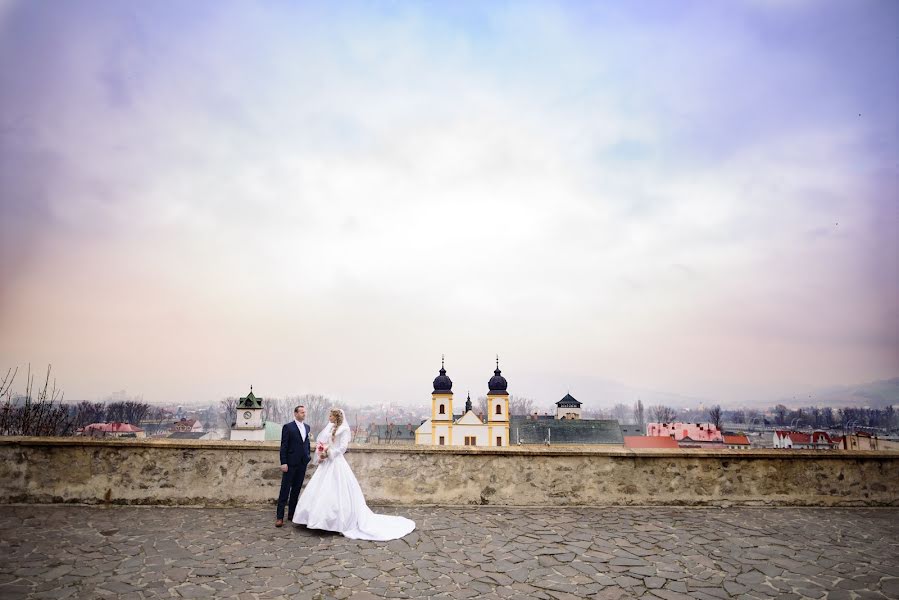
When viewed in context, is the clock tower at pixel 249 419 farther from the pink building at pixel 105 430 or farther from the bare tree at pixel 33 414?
the bare tree at pixel 33 414

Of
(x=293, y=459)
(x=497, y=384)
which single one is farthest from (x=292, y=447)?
(x=497, y=384)

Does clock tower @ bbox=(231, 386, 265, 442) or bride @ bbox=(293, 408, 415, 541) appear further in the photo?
clock tower @ bbox=(231, 386, 265, 442)

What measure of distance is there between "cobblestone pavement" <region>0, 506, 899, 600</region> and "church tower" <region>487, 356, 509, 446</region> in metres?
48.0

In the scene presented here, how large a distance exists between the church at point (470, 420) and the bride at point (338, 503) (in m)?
48.3

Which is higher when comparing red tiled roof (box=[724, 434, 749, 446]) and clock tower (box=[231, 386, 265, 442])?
clock tower (box=[231, 386, 265, 442])

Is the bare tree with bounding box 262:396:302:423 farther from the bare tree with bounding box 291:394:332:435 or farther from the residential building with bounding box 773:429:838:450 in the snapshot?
the residential building with bounding box 773:429:838:450

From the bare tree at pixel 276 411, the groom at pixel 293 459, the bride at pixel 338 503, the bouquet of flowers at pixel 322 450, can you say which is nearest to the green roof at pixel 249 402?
the groom at pixel 293 459

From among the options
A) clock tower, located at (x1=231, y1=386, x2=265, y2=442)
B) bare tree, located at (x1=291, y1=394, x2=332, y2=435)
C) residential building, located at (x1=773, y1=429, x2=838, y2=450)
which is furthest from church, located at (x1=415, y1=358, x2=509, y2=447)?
bare tree, located at (x1=291, y1=394, x2=332, y2=435)

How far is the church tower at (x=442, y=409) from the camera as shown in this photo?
55125 millimetres

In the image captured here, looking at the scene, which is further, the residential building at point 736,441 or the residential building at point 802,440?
the residential building at point 736,441

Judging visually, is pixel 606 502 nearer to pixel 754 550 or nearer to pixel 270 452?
pixel 754 550

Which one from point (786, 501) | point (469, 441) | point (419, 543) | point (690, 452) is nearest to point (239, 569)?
point (419, 543)

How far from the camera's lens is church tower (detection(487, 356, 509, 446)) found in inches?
2154

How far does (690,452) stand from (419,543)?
5.08 metres
